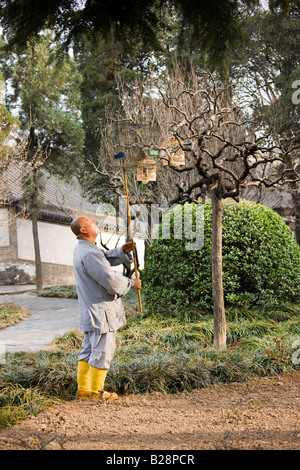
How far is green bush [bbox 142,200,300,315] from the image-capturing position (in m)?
7.93

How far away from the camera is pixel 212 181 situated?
619 cm

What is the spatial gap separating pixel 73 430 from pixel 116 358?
7.29 ft

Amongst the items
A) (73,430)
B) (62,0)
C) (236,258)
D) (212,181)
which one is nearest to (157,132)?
(236,258)

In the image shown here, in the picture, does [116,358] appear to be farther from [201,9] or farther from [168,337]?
[201,9]

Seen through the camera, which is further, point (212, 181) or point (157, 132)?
point (157, 132)

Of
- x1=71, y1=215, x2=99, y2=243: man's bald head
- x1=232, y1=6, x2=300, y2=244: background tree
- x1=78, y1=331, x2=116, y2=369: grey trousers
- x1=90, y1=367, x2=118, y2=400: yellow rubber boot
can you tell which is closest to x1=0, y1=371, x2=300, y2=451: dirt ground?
x1=90, y1=367, x2=118, y2=400: yellow rubber boot

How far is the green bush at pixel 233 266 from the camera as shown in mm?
7930

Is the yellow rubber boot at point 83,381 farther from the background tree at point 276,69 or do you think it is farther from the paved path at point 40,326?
the background tree at point 276,69

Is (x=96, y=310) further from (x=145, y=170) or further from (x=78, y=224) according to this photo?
(x=145, y=170)

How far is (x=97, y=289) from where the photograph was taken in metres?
4.59

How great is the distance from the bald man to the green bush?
3.45 metres

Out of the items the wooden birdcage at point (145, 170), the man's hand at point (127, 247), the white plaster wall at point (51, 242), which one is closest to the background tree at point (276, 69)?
the white plaster wall at point (51, 242)

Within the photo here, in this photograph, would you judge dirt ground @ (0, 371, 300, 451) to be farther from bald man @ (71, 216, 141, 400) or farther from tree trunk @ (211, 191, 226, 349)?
tree trunk @ (211, 191, 226, 349)

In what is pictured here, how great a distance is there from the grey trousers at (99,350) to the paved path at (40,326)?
2670mm
